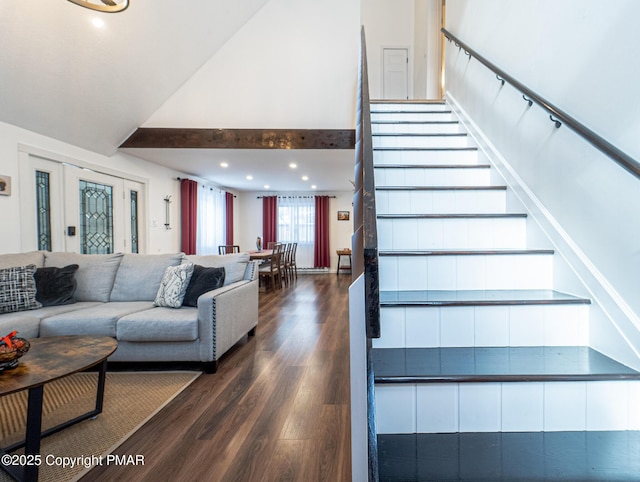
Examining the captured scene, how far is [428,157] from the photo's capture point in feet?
8.91

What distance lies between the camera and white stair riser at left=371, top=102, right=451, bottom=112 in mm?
3744

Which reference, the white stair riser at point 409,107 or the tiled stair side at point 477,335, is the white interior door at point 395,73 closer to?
the white stair riser at point 409,107

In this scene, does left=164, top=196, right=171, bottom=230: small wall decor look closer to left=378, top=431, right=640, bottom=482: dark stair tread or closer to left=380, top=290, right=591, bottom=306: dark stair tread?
left=380, top=290, right=591, bottom=306: dark stair tread

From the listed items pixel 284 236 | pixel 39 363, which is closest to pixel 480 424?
pixel 39 363

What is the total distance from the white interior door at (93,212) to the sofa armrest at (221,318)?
2.78 metres

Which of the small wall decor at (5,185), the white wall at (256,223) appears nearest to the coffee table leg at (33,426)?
the small wall decor at (5,185)

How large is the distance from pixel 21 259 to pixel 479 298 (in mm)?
3813

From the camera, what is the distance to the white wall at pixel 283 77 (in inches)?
194

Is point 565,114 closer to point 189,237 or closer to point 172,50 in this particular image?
point 172,50

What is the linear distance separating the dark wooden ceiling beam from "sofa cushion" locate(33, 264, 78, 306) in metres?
2.57

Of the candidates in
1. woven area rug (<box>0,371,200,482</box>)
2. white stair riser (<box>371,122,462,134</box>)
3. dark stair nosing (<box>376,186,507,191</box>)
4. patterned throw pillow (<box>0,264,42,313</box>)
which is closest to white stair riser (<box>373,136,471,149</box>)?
white stair riser (<box>371,122,462,134</box>)

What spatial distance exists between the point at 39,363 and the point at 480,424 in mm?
2051

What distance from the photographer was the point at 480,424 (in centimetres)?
116

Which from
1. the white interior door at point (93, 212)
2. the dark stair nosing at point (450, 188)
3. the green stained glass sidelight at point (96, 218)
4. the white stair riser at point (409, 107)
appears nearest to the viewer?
the dark stair nosing at point (450, 188)
